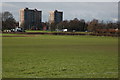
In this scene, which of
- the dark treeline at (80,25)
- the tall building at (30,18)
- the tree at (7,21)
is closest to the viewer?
the tree at (7,21)

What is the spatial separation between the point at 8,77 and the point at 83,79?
2.73m

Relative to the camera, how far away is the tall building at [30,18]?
98.0 metres

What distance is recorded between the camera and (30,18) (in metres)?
102

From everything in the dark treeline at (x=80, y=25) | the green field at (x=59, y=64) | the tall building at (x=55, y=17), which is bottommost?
the green field at (x=59, y=64)

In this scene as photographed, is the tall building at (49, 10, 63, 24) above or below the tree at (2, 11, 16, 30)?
above

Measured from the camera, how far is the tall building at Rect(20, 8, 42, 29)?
98000mm

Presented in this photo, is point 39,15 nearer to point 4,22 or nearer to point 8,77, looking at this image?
point 4,22

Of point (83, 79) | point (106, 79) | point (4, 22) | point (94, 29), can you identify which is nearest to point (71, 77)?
point (83, 79)

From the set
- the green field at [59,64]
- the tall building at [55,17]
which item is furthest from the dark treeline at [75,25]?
the green field at [59,64]

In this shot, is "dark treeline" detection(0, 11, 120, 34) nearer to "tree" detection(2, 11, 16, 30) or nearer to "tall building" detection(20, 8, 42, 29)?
"tree" detection(2, 11, 16, 30)

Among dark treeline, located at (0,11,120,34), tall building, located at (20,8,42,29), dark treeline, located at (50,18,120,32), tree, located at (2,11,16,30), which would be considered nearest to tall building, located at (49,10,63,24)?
dark treeline, located at (0,11,120,34)

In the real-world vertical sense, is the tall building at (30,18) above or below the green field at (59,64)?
above

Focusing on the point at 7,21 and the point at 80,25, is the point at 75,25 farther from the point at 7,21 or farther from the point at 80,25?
the point at 7,21

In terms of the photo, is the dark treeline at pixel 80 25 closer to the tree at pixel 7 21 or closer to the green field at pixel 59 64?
the tree at pixel 7 21
